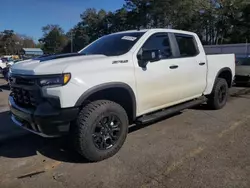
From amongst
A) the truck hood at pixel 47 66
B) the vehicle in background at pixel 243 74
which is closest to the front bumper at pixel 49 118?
the truck hood at pixel 47 66

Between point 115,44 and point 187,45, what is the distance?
1.70 meters

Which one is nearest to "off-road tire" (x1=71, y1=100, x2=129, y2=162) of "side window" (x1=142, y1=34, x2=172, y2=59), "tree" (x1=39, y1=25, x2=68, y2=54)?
"side window" (x1=142, y1=34, x2=172, y2=59)

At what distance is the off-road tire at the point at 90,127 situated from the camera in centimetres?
398

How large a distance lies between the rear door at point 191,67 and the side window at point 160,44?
0.32 m

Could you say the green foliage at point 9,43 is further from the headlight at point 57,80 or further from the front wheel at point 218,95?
the headlight at point 57,80

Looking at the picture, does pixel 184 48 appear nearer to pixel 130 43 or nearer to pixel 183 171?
pixel 130 43

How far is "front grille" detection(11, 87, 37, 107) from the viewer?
3.98m

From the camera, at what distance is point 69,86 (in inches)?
150

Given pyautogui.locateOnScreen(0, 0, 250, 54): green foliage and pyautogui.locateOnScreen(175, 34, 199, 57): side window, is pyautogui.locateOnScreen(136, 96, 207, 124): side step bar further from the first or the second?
pyautogui.locateOnScreen(0, 0, 250, 54): green foliage

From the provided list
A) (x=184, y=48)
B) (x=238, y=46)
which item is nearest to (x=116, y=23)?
(x=238, y=46)

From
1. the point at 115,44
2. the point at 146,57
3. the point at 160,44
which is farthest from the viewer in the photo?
the point at 160,44

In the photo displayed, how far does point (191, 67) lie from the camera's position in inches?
231


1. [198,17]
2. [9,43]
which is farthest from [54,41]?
[198,17]

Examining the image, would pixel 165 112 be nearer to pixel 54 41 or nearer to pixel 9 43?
pixel 54 41
